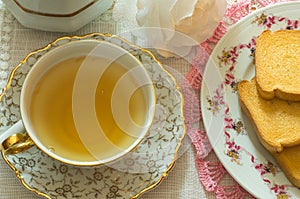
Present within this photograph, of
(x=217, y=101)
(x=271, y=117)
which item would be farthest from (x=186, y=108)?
(x=271, y=117)

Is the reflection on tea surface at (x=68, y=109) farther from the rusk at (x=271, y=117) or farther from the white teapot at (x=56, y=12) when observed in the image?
the rusk at (x=271, y=117)

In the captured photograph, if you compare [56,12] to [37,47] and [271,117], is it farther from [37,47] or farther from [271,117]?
[271,117]

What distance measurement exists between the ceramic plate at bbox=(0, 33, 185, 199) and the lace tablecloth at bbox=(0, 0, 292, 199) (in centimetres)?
5

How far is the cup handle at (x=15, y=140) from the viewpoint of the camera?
3.55 ft

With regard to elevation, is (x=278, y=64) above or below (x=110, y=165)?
above

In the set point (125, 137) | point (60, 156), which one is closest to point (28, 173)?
point (60, 156)

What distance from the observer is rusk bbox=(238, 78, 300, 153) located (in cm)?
119

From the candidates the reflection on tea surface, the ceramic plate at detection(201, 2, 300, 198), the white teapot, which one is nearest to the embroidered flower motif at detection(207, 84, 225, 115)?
the ceramic plate at detection(201, 2, 300, 198)

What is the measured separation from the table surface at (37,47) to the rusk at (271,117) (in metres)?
0.14

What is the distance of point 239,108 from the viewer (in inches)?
48.9

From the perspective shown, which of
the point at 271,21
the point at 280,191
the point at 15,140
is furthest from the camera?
the point at 271,21

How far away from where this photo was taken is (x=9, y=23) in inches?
50.5

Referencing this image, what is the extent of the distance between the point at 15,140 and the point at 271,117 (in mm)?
510

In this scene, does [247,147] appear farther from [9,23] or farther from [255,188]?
[9,23]
